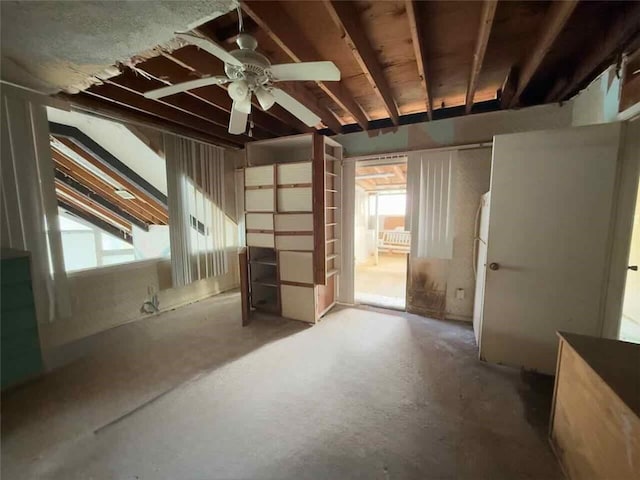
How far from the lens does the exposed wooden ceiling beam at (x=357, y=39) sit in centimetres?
141

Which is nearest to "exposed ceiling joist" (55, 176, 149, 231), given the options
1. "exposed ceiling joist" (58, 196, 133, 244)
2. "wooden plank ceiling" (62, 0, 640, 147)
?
"exposed ceiling joist" (58, 196, 133, 244)

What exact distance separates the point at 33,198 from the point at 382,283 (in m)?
4.54

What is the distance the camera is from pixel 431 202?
10.1 ft

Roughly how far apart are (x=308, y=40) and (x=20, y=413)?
10.6 ft

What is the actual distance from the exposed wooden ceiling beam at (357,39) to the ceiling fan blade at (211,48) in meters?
Answer: 0.59

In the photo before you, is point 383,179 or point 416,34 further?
point 383,179

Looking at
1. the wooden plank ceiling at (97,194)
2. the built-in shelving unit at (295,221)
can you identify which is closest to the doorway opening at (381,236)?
the built-in shelving unit at (295,221)

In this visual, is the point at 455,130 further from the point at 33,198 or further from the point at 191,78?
the point at 33,198

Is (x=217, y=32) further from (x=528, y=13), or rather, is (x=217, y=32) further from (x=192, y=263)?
(x=192, y=263)

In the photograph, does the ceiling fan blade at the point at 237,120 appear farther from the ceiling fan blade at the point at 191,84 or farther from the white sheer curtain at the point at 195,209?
the white sheer curtain at the point at 195,209

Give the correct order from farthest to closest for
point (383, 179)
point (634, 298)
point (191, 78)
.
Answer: point (383, 179), point (634, 298), point (191, 78)

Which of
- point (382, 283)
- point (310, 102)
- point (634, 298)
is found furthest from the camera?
point (382, 283)

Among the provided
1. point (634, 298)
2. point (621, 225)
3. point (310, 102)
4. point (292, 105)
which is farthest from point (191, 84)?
point (634, 298)

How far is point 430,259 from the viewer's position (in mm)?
3176
